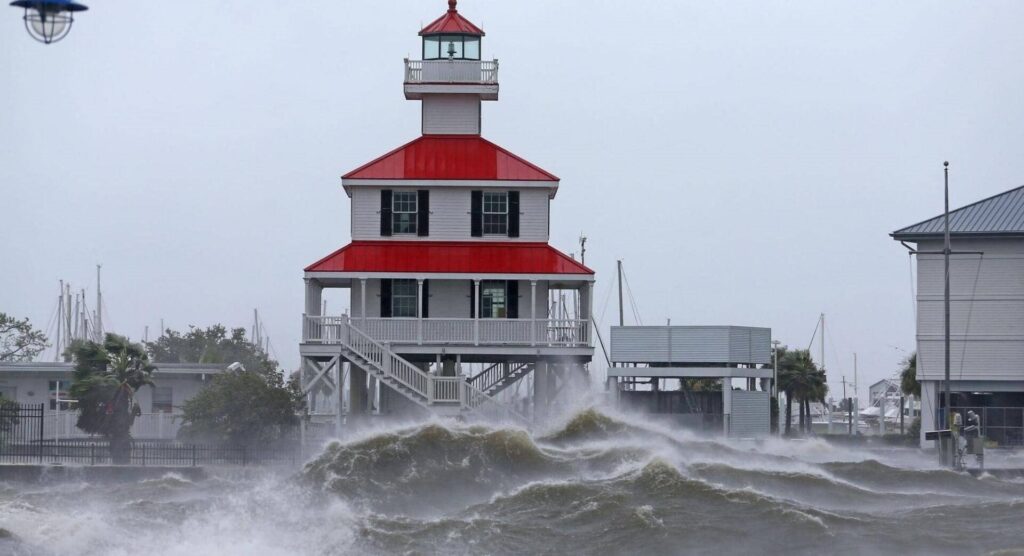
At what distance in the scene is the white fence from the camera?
190ft

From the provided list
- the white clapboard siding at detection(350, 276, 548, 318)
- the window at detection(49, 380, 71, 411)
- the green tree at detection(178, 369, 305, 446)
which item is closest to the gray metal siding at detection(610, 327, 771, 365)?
the white clapboard siding at detection(350, 276, 548, 318)

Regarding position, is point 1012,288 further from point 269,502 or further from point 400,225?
point 269,502

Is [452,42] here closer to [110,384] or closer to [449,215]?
[449,215]

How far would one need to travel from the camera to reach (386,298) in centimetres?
4894

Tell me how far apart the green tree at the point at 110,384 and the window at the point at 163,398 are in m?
15.6

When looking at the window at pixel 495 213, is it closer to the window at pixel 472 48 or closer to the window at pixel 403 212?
the window at pixel 403 212

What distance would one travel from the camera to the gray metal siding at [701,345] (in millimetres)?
57625

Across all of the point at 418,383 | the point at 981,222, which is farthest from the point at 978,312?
the point at 418,383

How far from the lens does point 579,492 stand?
1422 inches

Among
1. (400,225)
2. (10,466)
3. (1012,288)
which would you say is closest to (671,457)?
(400,225)

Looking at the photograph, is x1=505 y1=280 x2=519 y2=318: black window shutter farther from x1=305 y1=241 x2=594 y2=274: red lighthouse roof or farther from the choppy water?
the choppy water

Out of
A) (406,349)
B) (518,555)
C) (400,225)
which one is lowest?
(518,555)

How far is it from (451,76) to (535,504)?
20067 millimetres

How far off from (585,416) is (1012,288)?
20847 mm
